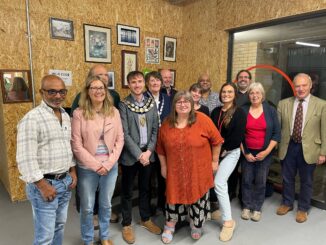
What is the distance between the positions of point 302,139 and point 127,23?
2.76m

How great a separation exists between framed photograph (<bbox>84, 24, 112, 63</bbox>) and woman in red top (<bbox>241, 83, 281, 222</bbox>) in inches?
80.0

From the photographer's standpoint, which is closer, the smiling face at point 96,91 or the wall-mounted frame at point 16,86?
the smiling face at point 96,91

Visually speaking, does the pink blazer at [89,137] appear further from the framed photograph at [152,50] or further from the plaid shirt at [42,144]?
the framed photograph at [152,50]

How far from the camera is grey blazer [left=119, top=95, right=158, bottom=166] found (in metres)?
2.19

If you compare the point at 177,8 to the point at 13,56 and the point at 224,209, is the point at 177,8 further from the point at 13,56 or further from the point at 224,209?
the point at 224,209

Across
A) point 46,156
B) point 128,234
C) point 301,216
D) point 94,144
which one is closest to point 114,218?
point 128,234

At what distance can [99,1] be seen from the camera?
134 inches

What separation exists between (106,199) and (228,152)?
1.20 meters

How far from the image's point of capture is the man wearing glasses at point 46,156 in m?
1.51

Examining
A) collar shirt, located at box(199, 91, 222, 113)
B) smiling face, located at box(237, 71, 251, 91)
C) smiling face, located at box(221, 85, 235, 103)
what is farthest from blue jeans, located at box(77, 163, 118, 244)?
smiling face, located at box(237, 71, 251, 91)

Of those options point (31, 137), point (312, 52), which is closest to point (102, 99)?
point (31, 137)

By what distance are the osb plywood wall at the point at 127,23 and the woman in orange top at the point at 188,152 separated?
179cm

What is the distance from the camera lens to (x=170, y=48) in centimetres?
419

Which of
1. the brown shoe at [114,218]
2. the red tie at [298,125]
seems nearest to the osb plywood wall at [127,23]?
the red tie at [298,125]
